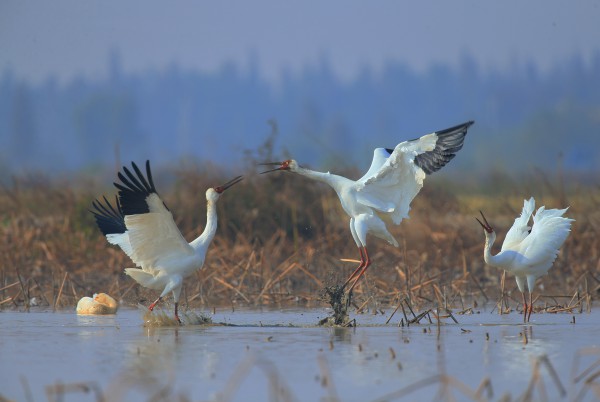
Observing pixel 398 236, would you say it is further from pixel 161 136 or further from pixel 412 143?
pixel 161 136

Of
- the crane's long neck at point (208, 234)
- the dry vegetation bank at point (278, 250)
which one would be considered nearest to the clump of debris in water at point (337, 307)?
the dry vegetation bank at point (278, 250)

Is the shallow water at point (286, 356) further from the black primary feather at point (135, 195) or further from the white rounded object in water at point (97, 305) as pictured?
the black primary feather at point (135, 195)

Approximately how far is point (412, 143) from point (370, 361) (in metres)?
3.23

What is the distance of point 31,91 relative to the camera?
7194cm

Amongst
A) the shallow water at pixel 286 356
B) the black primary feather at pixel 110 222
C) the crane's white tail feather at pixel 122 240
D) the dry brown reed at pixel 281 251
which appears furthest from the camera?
the dry brown reed at pixel 281 251

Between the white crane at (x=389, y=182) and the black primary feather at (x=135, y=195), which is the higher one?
the white crane at (x=389, y=182)

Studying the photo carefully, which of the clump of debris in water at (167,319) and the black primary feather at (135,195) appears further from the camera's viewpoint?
the clump of debris in water at (167,319)

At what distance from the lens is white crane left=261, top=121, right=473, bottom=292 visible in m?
9.59

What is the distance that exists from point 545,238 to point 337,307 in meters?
2.01

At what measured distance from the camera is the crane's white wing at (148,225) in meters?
8.92

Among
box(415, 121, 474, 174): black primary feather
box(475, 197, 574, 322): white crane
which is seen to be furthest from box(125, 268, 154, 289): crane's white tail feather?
box(475, 197, 574, 322): white crane

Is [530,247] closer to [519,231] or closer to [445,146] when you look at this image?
[519,231]

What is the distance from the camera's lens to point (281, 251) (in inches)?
527

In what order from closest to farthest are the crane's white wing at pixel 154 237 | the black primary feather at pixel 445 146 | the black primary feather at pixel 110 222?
the crane's white wing at pixel 154 237 → the black primary feather at pixel 445 146 → the black primary feather at pixel 110 222
